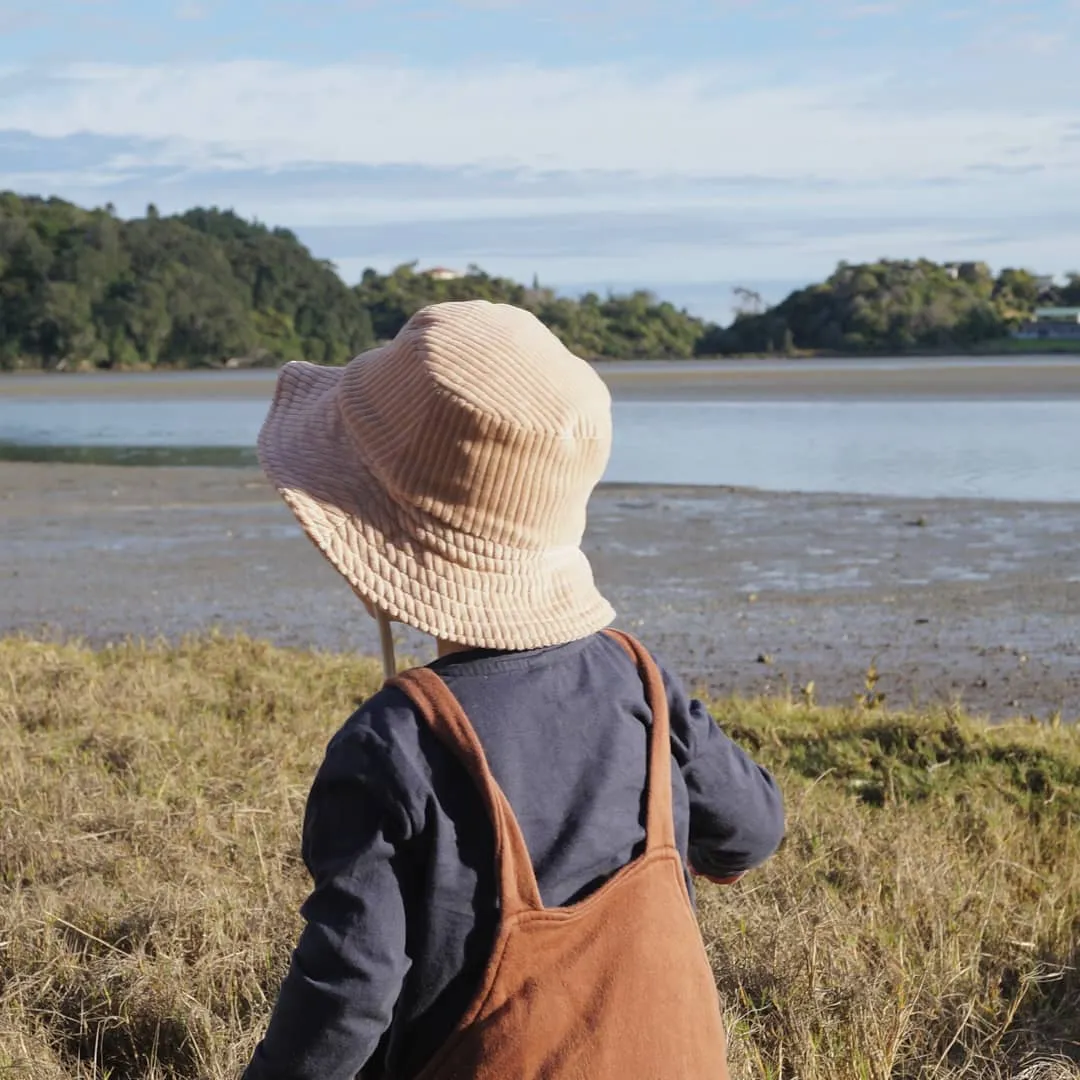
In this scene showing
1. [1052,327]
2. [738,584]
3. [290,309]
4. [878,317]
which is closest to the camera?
[738,584]

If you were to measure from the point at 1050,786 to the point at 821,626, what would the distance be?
12.8ft

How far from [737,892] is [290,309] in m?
87.7

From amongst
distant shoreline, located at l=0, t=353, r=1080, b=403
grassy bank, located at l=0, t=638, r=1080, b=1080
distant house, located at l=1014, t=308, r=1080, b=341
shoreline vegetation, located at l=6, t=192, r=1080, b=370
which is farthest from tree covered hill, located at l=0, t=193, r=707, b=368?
grassy bank, located at l=0, t=638, r=1080, b=1080

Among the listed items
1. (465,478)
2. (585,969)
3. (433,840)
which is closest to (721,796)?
(585,969)

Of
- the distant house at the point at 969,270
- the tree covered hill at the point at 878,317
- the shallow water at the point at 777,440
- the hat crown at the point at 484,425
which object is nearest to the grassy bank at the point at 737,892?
the hat crown at the point at 484,425

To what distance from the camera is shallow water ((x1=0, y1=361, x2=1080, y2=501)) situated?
698 inches

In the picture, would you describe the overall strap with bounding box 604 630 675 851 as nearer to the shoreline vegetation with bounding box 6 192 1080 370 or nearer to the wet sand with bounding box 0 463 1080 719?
the wet sand with bounding box 0 463 1080 719

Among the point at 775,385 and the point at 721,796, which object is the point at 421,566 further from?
the point at 775,385

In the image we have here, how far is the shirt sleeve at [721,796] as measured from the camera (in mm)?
2113

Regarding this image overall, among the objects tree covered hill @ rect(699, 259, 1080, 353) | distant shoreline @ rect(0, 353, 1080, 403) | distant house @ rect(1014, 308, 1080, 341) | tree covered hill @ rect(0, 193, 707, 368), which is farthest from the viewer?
distant house @ rect(1014, 308, 1080, 341)

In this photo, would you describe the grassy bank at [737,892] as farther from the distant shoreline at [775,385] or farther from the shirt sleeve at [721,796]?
the distant shoreline at [775,385]

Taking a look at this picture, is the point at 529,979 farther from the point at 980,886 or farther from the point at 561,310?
the point at 561,310

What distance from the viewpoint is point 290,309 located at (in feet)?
294

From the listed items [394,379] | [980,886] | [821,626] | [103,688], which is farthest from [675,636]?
[394,379]
